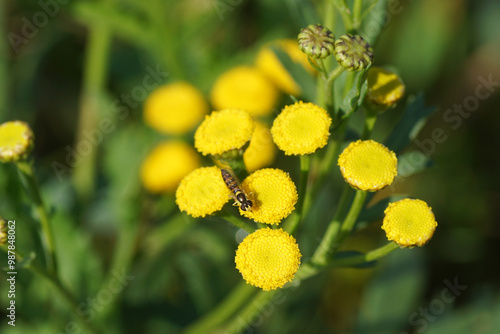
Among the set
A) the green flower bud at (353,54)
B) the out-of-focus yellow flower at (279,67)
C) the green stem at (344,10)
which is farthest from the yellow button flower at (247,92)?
the green flower bud at (353,54)

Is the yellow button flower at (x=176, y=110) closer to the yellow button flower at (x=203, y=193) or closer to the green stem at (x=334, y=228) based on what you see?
the yellow button flower at (x=203, y=193)

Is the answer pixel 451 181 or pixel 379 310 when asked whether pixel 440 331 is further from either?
pixel 451 181

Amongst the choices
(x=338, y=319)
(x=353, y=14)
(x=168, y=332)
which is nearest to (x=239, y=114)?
(x=353, y=14)

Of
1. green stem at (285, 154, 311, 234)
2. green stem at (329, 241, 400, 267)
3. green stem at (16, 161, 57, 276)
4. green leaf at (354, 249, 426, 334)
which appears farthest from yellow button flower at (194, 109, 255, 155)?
green leaf at (354, 249, 426, 334)

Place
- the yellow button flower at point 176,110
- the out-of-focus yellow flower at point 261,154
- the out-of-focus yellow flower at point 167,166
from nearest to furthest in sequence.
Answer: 1. the out-of-focus yellow flower at point 261,154
2. the out-of-focus yellow flower at point 167,166
3. the yellow button flower at point 176,110

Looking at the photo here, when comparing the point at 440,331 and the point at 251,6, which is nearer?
the point at 440,331

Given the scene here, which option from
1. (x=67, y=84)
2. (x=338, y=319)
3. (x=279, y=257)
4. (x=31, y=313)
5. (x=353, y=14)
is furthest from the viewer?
(x=67, y=84)

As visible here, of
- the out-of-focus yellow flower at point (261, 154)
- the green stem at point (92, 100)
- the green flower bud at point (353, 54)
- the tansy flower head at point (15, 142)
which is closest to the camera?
the green flower bud at point (353, 54)

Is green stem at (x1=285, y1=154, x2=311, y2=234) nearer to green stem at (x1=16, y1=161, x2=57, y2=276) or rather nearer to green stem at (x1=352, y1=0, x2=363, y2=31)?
green stem at (x1=352, y1=0, x2=363, y2=31)
